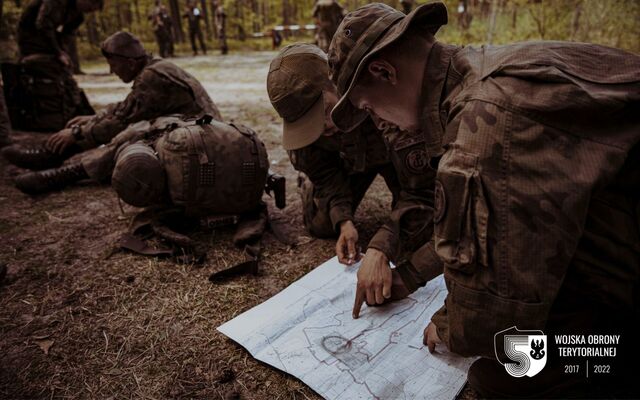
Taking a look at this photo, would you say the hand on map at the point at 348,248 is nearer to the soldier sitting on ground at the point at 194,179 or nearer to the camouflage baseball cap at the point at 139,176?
the soldier sitting on ground at the point at 194,179

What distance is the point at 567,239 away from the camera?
0.97m

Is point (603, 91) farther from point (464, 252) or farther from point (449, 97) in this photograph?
point (464, 252)

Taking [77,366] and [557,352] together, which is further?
[77,366]

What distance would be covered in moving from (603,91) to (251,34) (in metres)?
26.3

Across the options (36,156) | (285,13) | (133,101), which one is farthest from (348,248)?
(285,13)

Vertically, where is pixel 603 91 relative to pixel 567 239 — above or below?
above

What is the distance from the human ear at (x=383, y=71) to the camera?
1.32 m

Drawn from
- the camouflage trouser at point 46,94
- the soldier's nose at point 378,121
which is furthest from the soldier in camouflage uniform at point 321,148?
the camouflage trouser at point 46,94

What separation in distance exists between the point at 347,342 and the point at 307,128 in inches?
41.6

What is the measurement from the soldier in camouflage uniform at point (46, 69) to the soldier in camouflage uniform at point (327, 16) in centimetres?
681

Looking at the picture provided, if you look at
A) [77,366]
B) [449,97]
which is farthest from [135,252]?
[449,97]

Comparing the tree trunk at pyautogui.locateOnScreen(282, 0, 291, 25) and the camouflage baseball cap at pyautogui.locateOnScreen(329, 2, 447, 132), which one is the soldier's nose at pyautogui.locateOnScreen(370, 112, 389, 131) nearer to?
the camouflage baseball cap at pyautogui.locateOnScreen(329, 2, 447, 132)

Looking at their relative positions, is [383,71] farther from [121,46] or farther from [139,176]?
[121,46]

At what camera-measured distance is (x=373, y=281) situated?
1.68 m
